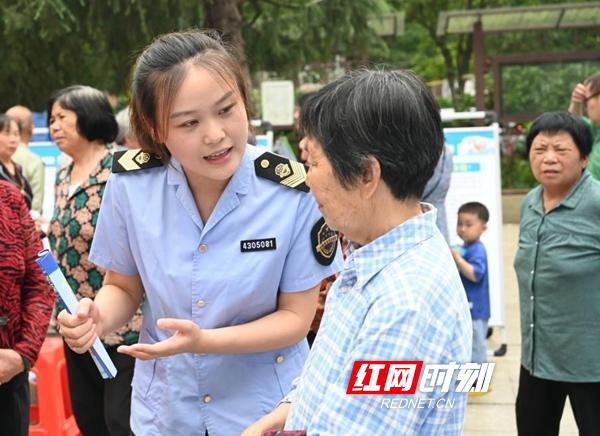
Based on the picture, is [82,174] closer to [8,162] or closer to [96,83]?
[8,162]

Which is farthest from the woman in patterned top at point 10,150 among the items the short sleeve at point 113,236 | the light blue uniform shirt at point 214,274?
the light blue uniform shirt at point 214,274

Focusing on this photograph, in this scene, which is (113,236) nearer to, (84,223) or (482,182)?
(84,223)

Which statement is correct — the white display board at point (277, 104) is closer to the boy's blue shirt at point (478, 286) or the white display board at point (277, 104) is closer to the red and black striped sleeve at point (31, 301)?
the boy's blue shirt at point (478, 286)

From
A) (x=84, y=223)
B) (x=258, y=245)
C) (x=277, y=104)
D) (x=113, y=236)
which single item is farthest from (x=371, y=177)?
(x=277, y=104)

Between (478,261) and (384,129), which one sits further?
(478,261)

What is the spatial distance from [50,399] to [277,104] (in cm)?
536

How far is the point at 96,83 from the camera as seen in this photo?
12062 mm

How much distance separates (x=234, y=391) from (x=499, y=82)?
11625mm

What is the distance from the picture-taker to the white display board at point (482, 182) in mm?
6656

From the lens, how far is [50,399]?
15.2 ft

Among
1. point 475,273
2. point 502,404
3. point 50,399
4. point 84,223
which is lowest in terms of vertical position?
point 502,404

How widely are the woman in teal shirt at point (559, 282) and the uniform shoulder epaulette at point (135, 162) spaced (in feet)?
6.49

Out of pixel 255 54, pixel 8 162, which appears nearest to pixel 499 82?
pixel 255 54

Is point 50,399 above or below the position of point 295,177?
below
